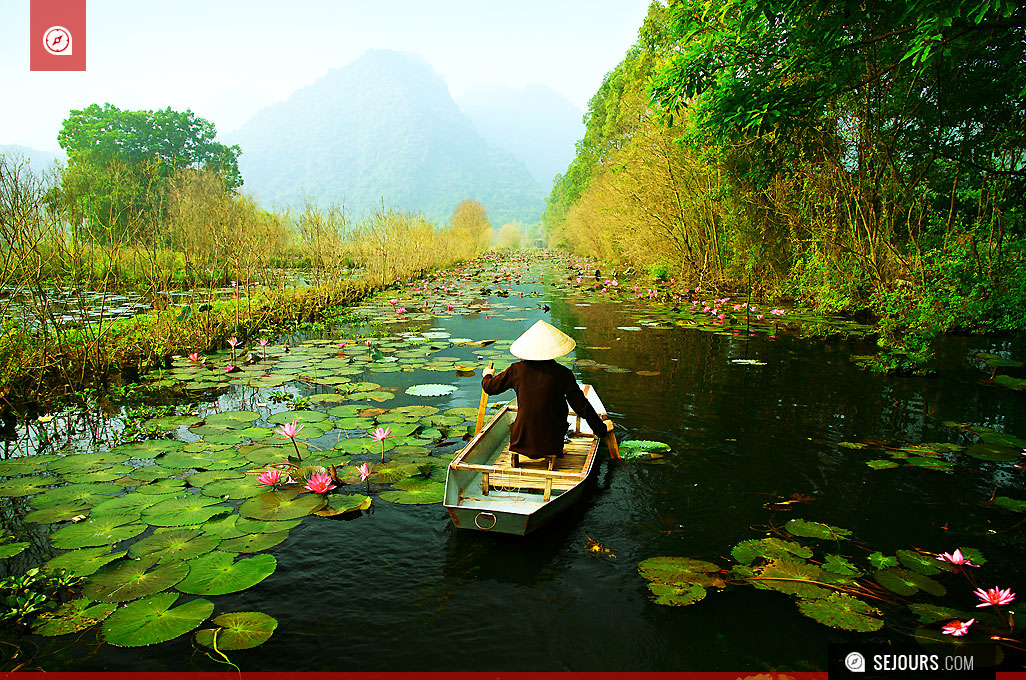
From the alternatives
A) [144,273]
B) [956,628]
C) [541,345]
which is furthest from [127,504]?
[144,273]

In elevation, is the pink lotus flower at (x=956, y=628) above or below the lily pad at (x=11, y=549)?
above

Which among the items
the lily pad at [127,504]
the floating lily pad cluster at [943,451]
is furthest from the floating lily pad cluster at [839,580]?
the lily pad at [127,504]

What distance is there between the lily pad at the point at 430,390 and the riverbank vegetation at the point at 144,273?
10.8 ft

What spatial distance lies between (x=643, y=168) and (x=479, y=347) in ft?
26.8

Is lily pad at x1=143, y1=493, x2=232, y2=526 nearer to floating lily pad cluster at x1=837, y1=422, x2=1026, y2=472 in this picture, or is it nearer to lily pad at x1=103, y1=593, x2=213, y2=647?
lily pad at x1=103, y1=593, x2=213, y2=647

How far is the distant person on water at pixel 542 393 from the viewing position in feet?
12.8

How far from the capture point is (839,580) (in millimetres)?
2947

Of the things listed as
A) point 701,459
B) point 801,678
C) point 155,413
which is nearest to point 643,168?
point 701,459

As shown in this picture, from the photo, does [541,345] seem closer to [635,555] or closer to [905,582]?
[635,555]

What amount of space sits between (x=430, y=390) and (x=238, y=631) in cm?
418

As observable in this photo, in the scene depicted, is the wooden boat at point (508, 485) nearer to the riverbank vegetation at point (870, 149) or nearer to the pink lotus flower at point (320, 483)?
the pink lotus flower at point (320, 483)

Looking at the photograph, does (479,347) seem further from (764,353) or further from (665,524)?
(665,524)

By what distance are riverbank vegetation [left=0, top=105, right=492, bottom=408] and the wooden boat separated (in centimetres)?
431

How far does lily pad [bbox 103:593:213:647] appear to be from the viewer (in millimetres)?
2455
